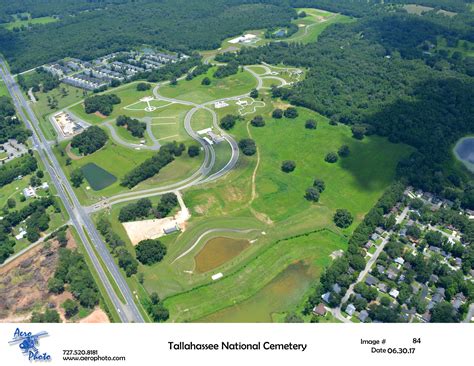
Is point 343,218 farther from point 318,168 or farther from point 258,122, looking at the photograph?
point 258,122

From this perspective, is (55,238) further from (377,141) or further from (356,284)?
(377,141)

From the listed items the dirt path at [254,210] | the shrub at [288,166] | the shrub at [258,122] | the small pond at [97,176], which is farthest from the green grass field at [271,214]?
the small pond at [97,176]

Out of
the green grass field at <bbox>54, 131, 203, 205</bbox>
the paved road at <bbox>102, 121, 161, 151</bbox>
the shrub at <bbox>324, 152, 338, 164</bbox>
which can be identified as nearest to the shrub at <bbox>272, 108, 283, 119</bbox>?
the shrub at <bbox>324, 152, 338, 164</bbox>

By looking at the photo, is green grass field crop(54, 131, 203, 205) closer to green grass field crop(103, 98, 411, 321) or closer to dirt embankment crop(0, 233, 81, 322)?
green grass field crop(103, 98, 411, 321)

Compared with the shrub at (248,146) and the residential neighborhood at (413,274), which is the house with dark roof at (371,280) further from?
the shrub at (248,146)
